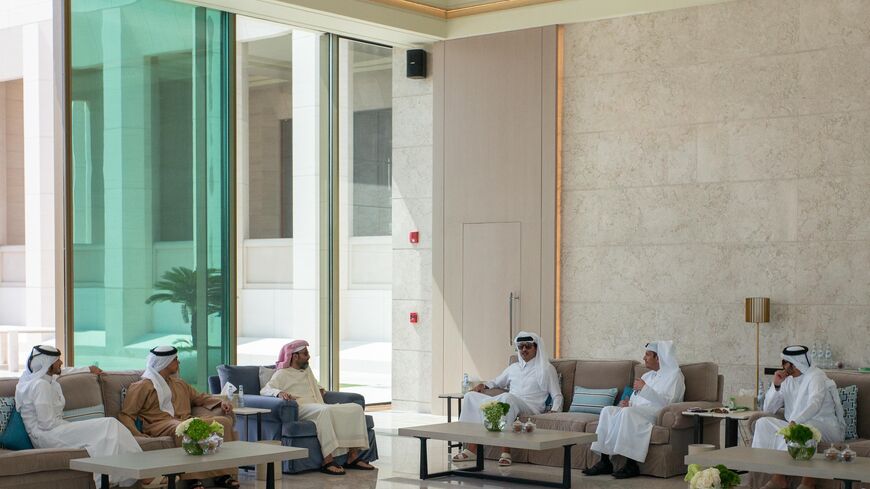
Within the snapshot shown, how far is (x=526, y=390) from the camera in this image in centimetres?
997

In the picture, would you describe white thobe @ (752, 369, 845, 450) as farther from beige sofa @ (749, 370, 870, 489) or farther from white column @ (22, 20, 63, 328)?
white column @ (22, 20, 63, 328)

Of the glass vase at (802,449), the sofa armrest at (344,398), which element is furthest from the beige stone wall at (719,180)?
the glass vase at (802,449)

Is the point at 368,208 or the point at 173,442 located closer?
the point at 173,442

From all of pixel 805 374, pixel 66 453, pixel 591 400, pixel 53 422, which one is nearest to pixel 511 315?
pixel 591 400

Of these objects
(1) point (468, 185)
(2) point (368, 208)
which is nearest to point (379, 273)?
(2) point (368, 208)

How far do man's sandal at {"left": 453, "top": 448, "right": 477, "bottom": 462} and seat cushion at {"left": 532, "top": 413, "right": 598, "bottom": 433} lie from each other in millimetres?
634

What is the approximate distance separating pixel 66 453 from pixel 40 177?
3.99 m

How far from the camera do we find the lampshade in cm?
1023

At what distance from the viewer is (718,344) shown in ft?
35.4

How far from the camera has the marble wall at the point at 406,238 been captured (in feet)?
43.0

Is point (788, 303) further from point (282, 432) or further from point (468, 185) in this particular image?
point (282, 432)

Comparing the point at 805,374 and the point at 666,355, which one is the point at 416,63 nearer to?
the point at 666,355

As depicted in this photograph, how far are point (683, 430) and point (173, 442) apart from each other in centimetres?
389

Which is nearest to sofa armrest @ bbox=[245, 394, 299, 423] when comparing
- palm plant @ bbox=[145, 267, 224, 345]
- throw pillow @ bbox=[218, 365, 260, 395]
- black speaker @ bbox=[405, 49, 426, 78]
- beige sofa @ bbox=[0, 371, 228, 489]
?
throw pillow @ bbox=[218, 365, 260, 395]
